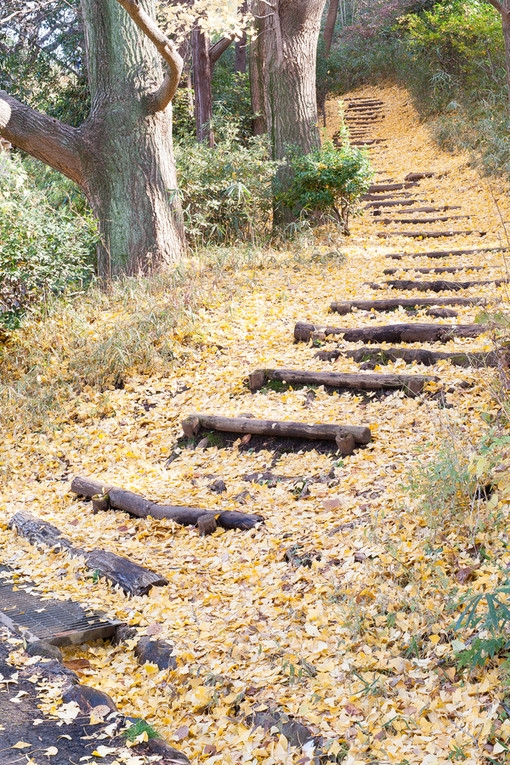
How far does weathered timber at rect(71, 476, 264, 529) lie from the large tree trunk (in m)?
6.79

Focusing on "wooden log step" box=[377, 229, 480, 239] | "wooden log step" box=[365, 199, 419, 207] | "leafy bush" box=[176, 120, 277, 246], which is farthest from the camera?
"wooden log step" box=[365, 199, 419, 207]

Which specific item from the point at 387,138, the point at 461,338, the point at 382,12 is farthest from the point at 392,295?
the point at 382,12

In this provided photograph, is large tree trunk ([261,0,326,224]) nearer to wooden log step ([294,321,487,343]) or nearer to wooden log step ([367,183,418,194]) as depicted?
wooden log step ([367,183,418,194])

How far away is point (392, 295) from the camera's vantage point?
830cm

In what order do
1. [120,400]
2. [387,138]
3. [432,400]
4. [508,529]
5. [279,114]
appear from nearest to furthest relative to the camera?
[508,529] < [432,400] < [120,400] < [279,114] < [387,138]

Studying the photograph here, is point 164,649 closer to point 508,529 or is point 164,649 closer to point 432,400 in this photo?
point 508,529

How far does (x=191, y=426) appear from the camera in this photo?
634cm

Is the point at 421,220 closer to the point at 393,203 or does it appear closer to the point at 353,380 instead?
the point at 393,203

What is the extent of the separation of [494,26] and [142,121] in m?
9.32

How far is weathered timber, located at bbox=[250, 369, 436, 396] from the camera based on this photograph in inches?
222

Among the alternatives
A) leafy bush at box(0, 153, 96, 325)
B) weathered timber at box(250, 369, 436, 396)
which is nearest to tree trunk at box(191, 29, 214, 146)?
leafy bush at box(0, 153, 96, 325)

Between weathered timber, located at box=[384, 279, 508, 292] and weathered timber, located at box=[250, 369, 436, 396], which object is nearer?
weathered timber, located at box=[250, 369, 436, 396]

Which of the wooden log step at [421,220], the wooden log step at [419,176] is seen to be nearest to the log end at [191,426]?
the wooden log step at [421,220]

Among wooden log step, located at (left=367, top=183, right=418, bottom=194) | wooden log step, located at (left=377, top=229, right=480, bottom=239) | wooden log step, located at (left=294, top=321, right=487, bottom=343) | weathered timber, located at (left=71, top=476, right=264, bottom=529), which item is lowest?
weathered timber, located at (left=71, top=476, right=264, bottom=529)
